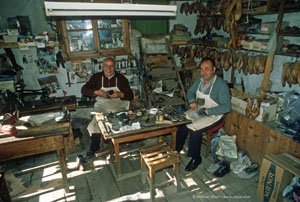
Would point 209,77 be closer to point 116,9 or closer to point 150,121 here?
point 150,121

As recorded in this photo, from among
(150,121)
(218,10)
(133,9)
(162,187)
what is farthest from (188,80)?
(133,9)

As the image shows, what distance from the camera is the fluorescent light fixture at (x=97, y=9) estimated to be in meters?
2.17

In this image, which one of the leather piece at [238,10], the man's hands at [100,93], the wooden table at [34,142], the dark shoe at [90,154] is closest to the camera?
the wooden table at [34,142]

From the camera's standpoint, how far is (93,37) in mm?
5500

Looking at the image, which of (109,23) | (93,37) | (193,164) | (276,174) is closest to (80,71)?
(93,37)

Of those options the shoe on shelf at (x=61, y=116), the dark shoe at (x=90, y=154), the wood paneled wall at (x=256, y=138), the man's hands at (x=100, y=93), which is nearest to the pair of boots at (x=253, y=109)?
the wood paneled wall at (x=256, y=138)

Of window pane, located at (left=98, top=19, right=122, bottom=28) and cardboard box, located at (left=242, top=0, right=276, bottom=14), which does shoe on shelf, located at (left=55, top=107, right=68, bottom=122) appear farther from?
cardboard box, located at (left=242, top=0, right=276, bottom=14)

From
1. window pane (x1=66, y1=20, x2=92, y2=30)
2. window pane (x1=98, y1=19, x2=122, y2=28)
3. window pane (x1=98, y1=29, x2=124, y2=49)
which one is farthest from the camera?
window pane (x1=98, y1=29, x2=124, y2=49)

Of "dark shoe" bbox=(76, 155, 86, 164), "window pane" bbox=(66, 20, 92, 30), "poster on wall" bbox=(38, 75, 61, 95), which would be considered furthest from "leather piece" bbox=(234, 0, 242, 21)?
"poster on wall" bbox=(38, 75, 61, 95)

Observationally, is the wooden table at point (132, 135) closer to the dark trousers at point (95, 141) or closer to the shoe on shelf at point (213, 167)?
the dark trousers at point (95, 141)

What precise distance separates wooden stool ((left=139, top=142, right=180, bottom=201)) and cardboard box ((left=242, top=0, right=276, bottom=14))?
3.14 m

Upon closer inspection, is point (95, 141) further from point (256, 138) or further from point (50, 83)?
point (256, 138)

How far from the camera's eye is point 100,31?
5531 millimetres

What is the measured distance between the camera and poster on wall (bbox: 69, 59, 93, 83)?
5559 millimetres
